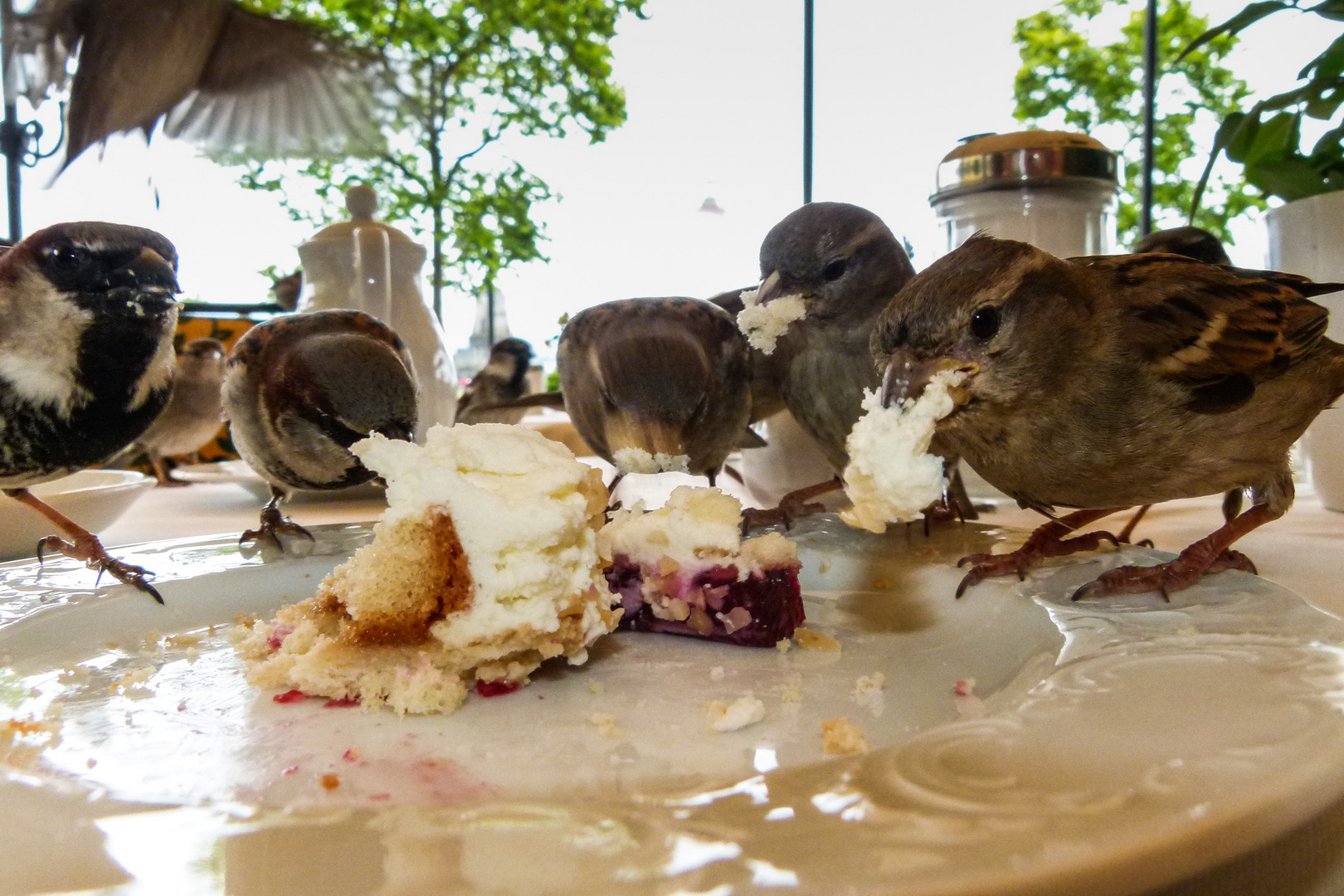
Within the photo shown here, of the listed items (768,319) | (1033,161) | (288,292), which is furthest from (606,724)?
(288,292)

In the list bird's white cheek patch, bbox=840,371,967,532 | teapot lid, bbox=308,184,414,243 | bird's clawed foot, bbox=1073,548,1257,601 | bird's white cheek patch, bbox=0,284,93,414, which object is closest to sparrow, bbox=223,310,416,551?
bird's white cheek patch, bbox=0,284,93,414

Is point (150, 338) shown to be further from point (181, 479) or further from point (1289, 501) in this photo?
point (181, 479)

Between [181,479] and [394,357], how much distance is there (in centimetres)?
143

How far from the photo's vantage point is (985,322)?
802mm

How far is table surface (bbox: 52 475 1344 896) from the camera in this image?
0.36 m

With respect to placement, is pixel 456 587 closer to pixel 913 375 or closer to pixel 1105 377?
pixel 913 375

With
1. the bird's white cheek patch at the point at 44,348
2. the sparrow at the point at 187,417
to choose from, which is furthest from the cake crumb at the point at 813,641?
the sparrow at the point at 187,417

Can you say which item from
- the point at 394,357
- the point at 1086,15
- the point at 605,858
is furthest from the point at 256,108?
the point at 1086,15

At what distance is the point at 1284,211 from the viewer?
1.34 metres

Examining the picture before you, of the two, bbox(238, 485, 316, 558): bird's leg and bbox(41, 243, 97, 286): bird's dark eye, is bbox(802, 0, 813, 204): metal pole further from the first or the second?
bbox(41, 243, 97, 286): bird's dark eye

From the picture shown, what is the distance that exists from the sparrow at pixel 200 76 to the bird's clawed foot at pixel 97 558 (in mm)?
633

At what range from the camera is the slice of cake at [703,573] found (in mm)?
876

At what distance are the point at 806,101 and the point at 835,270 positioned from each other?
2188mm

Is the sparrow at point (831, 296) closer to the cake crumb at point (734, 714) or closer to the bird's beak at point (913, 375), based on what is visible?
the bird's beak at point (913, 375)
